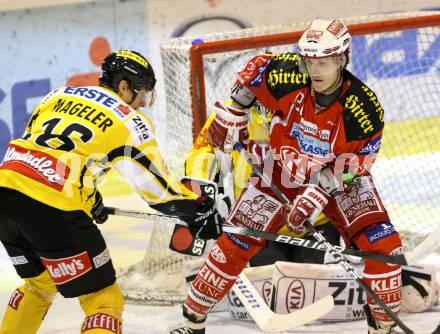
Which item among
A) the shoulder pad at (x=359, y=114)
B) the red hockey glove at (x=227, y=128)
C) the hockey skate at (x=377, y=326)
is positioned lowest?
the hockey skate at (x=377, y=326)

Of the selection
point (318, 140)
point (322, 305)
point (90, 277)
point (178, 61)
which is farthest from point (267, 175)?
point (178, 61)

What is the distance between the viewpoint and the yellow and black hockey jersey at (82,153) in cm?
→ 311

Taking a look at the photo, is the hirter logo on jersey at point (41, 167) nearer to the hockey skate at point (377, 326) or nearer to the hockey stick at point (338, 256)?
the hockey stick at point (338, 256)

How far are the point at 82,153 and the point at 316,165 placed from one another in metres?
0.85

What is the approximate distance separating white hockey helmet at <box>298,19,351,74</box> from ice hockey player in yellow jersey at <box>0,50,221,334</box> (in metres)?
0.59

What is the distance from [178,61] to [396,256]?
1774 millimetres

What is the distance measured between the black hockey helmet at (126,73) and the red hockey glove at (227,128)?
1.59 feet

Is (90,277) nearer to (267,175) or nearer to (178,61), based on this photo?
(267,175)

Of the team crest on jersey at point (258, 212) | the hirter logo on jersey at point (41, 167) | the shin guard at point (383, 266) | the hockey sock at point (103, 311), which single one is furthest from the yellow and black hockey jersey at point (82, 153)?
the shin guard at point (383, 266)

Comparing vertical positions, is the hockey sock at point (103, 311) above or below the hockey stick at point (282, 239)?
below

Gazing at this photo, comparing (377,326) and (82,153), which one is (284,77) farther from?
(377,326)

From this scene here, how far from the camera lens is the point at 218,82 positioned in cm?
516

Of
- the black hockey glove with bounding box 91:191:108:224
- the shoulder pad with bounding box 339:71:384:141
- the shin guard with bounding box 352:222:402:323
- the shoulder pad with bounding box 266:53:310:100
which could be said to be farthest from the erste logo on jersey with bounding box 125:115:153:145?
the shin guard with bounding box 352:222:402:323

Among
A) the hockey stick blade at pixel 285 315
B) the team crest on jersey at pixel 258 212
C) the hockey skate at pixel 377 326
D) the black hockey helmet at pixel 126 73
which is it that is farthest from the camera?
the hockey stick blade at pixel 285 315
